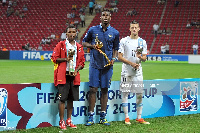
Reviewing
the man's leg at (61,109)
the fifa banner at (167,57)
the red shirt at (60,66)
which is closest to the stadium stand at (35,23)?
the fifa banner at (167,57)

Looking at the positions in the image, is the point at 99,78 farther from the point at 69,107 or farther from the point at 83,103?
the point at 69,107

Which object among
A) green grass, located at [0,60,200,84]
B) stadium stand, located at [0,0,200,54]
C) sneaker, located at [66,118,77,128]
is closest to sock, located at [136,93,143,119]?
sneaker, located at [66,118,77,128]

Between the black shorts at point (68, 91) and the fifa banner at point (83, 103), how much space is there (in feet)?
0.85

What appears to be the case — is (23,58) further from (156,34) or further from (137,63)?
(137,63)

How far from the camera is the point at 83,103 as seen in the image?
239 inches

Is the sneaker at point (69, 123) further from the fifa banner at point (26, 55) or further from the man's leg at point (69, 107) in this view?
the fifa banner at point (26, 55)

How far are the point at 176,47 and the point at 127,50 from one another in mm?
25327

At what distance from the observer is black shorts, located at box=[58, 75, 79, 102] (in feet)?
18.1

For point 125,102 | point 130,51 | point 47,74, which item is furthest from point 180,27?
point 125,102

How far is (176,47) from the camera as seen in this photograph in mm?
30578

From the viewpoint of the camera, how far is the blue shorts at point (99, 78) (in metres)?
5.87

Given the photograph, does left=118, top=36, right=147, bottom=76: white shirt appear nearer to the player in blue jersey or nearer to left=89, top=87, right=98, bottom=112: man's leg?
the player in blue jersey

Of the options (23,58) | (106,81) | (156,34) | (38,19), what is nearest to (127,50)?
(106,81)

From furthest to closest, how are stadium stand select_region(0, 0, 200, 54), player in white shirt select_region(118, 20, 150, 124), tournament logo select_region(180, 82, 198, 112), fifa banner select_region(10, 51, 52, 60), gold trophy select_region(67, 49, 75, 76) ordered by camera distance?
stadium stand select_region(0, 0, 200, 54) → fifa banner select_region(10, 51, 52, 60) → tournament logo select_region(180, 82, 198, 112) → player in white shirt select_region(118, 20, 150, 124) → gold trophy select_region(67, 49, 75, 76)
